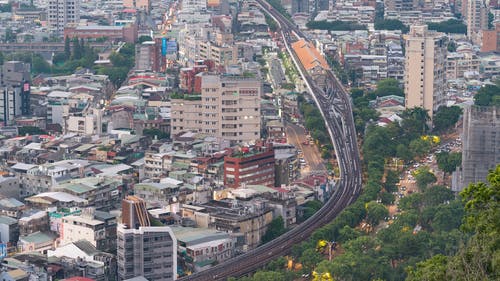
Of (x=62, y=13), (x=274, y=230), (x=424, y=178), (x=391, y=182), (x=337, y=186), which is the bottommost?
(x=274, y=230)

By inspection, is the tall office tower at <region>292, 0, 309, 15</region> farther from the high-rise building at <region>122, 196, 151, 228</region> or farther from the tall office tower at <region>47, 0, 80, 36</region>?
the high-rise building at <region>122, 196, 151, 228</region>

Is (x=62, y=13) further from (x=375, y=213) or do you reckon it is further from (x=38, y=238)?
(x=38, y=238)

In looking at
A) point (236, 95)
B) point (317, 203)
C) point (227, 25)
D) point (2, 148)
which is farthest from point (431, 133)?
point (227, 25)

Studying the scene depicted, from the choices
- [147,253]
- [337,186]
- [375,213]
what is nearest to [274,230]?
[375,213]

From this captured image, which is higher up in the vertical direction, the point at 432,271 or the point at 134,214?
the point at 432,271

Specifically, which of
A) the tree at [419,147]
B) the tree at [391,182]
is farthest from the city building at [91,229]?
the tree at [419,147]

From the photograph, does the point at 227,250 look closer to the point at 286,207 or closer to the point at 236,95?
the point at 286,207
